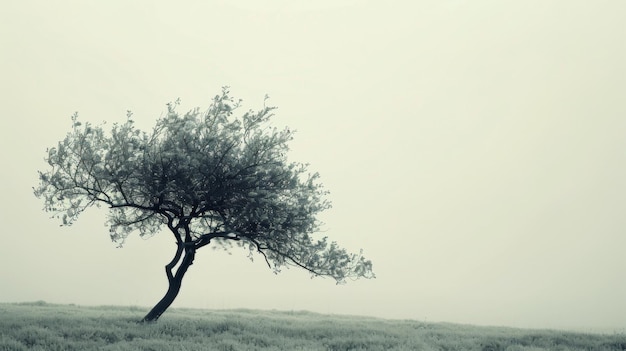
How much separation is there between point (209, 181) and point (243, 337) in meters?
7.54

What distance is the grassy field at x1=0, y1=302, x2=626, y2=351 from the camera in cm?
1994

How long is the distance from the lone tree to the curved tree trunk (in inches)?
2.0

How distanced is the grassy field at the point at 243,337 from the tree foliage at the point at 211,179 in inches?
138

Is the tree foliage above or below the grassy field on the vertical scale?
above

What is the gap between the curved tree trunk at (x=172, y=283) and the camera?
2533cm

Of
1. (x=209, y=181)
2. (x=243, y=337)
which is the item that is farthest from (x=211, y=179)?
(x=243, y=337)

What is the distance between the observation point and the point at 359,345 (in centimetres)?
2311

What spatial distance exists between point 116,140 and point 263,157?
22.6 ft

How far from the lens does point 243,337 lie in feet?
76.6

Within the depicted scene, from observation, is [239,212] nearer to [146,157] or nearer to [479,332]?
[146,157]

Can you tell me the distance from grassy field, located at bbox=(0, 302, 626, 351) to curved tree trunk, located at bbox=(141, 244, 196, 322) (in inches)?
25.1

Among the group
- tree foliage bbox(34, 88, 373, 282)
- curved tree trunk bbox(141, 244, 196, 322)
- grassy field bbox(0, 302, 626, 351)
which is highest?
tree foliage bbox(34, 88, 373, 282)

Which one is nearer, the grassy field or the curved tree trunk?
the grassy field

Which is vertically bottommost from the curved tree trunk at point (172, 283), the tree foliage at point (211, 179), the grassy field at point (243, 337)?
the grassy field at point (243, 337)
